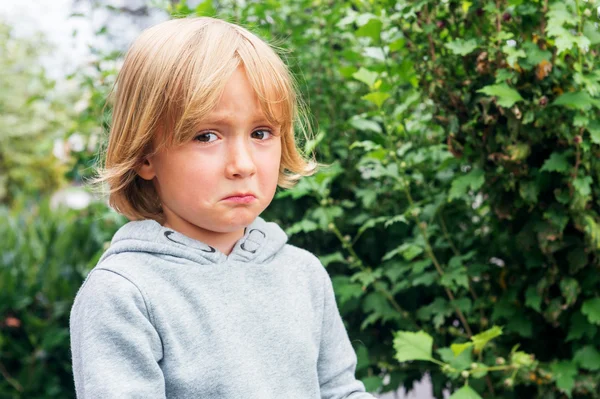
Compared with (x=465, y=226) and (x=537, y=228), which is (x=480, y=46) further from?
(x=465, y=226)

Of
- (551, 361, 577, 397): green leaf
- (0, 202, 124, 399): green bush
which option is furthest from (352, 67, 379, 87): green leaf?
(0, 202, 124, 399): green bush

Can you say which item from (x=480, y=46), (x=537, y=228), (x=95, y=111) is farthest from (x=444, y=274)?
(x=95, y=111)

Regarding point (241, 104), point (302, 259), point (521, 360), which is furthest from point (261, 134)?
point (521, 360)

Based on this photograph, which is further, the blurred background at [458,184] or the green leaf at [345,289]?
the green leaf at [345,289]

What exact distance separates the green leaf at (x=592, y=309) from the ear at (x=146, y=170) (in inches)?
57.4

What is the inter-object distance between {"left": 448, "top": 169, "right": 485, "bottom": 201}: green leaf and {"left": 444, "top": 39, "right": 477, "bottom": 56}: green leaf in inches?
14.7

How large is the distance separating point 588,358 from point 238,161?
1.48 meters

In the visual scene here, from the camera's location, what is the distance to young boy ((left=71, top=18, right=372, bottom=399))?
1314 mm

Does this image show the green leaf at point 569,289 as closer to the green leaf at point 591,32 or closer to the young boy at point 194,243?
the green leaf at point 591,32

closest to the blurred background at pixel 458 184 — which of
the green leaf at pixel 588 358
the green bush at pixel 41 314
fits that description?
the green leaf at pixel 588 358

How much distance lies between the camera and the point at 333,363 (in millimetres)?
1681

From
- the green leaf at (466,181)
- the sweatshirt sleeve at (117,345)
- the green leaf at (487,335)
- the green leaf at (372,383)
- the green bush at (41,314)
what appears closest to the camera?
the sweatshirt sleeve at (117,345)

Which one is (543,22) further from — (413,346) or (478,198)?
(413,346)

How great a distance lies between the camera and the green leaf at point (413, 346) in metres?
2.05
